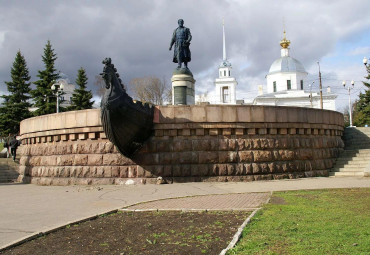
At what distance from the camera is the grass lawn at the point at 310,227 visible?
4398 millimetres

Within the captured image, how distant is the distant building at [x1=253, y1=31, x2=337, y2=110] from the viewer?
66500 mm

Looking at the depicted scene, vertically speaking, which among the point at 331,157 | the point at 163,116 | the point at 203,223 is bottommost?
the point at 203,223

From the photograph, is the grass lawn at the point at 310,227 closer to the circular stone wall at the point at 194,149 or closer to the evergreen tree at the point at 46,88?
the circular stone wall at the point at 194,149

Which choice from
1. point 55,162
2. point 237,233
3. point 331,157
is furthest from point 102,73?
point 331,157

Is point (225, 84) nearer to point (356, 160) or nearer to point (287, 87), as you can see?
point (287, 87)

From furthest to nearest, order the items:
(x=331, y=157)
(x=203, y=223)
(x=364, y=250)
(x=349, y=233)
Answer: (x=331, y=157) < (x=203, y=223) < (x=349, y=233) < (x=364, y=250)

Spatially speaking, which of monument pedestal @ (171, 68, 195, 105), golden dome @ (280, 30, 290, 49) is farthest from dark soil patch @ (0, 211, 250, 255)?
golden dome @ (280, 30, 290, 49)

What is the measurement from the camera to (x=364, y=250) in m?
4.19

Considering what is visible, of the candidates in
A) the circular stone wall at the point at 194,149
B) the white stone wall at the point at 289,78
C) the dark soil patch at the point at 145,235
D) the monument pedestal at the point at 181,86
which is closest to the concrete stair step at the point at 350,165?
the circular stone wall at the point at 194,149

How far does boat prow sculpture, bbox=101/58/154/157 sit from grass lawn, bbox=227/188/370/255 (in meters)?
5.38

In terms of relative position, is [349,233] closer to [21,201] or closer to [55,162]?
[21,201]

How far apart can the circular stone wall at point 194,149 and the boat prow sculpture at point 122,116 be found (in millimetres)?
531

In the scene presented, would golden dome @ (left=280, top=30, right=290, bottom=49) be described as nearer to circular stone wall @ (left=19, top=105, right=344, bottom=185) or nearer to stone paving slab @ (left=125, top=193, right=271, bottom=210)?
circular stone wall @ (left=19, top=105, right=344, bottom=185)

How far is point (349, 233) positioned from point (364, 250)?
81cm
